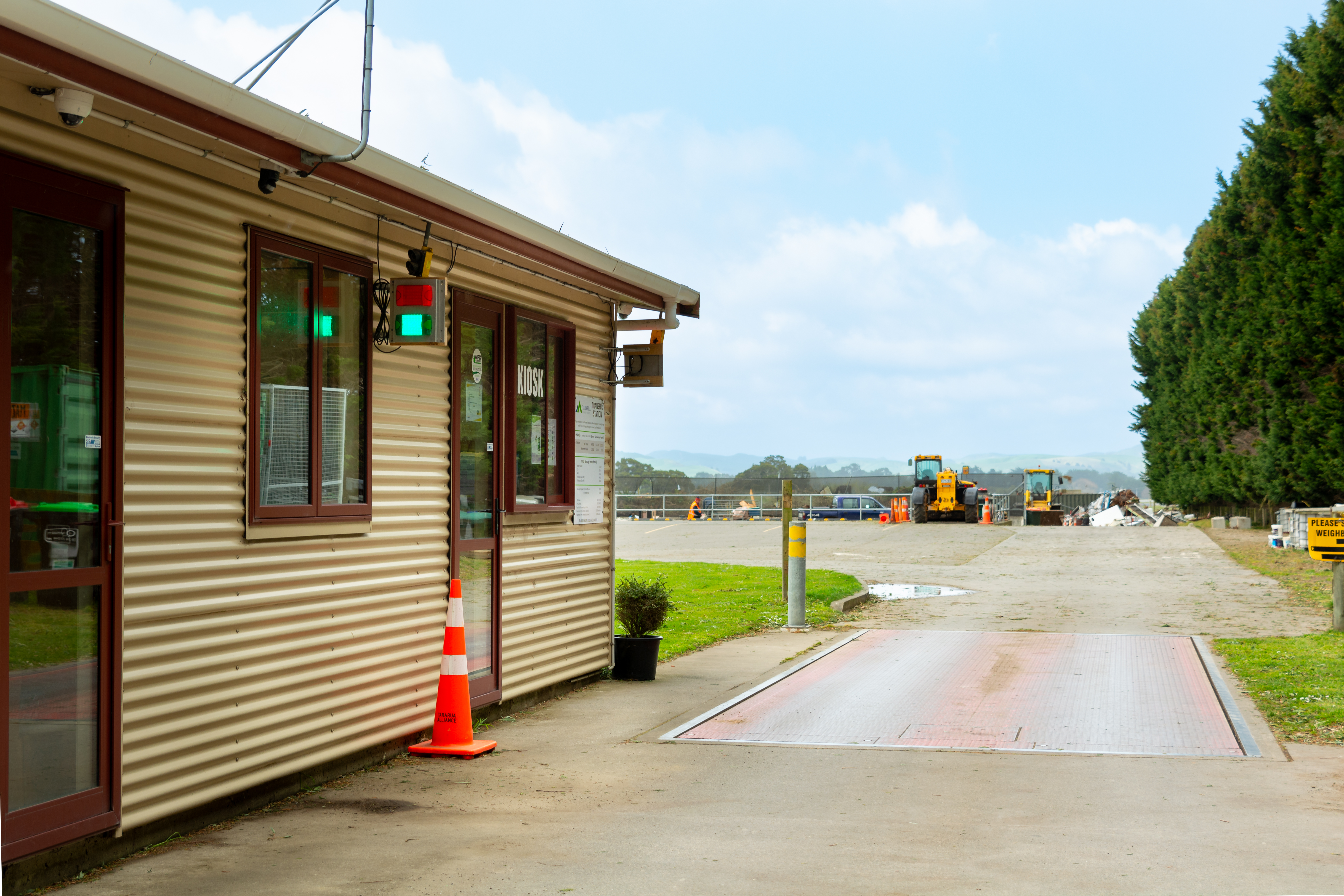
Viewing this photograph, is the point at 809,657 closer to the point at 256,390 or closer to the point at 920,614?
the point at 920,614

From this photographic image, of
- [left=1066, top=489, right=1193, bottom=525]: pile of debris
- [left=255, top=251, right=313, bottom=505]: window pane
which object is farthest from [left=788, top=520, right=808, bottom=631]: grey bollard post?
[left=1066, top=489, right=1193, bottom=525]: pile of debris

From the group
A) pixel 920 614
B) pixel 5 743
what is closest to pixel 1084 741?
pixel 5 743

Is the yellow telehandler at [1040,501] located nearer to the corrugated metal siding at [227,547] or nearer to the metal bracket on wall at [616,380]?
the metal bracket on wall at [616,380]

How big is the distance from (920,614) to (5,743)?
13.2 m

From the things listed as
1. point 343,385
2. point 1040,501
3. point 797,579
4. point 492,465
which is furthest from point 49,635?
point 1040,501

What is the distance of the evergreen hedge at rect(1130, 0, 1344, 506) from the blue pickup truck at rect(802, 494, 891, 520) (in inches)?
505

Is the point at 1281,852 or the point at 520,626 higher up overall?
the point at 520,626

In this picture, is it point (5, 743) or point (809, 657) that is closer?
point (5, 743)

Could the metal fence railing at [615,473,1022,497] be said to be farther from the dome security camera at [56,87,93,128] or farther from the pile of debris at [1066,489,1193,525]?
the dome security camera at [56,87,93,128]

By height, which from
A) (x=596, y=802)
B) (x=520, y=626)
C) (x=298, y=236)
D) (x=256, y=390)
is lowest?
(x=596, y=802)

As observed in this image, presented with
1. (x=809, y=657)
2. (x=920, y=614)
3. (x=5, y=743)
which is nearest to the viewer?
(x=5, y=743)

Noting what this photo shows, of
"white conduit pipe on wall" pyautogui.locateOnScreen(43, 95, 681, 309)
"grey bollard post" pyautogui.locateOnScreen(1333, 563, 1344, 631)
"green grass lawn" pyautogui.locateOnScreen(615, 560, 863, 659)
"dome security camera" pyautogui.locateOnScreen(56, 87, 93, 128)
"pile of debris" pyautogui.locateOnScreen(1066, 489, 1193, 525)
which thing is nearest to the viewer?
"dome security camera" pyautogui.locateOnScreen(56, 87, 93, 128)

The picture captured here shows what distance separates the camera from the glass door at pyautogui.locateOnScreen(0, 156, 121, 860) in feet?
15.1

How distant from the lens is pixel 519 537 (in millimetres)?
8867
